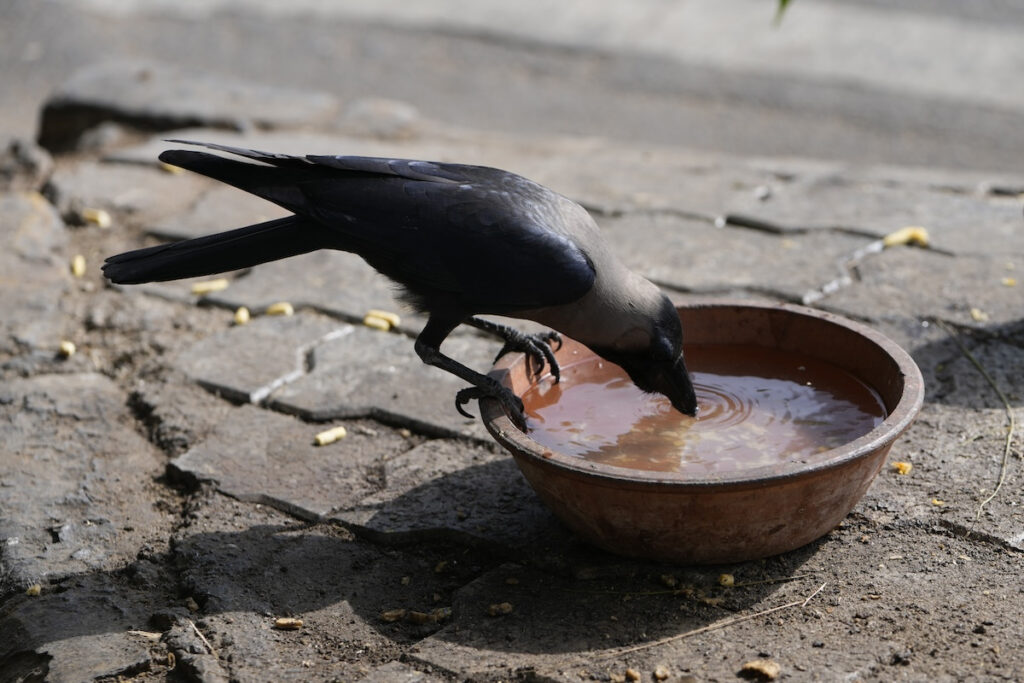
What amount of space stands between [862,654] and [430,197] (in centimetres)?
159

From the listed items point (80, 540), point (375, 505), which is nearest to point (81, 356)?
point (80, 540)

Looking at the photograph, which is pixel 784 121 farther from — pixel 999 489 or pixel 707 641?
pixel 707 641

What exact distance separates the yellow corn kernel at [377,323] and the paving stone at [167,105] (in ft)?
8.77

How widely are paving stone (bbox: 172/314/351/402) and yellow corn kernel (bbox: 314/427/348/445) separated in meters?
0.40

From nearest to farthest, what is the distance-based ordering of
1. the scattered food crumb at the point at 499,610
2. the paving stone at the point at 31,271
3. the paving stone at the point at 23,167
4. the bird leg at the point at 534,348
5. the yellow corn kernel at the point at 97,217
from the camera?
the scattered food crumb at the point at 499,610, the bird leg at the point at 534,348, the paving stone at the point at 31,271, the yellow corn kernel at the point at 97,217, the paving stone at the point at 23,167

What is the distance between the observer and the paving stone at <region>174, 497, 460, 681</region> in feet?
8.66

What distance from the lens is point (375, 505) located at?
3.23 metres

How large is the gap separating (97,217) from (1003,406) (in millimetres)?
4064

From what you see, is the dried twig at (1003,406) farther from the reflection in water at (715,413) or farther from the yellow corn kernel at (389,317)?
the yellow corn kernel at (389,317)

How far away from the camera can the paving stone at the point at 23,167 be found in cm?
589

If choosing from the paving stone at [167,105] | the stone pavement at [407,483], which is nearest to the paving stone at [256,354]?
the stone pavement at [407,483]

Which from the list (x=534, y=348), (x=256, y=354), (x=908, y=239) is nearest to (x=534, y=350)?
(x=534, y=348)

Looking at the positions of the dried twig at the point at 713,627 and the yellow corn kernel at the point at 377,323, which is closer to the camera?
the dried twig at the point at 713,627

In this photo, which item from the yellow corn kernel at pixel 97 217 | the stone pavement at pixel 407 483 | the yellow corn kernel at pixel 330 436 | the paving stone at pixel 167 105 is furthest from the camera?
the paving stone at pixel 167 105
